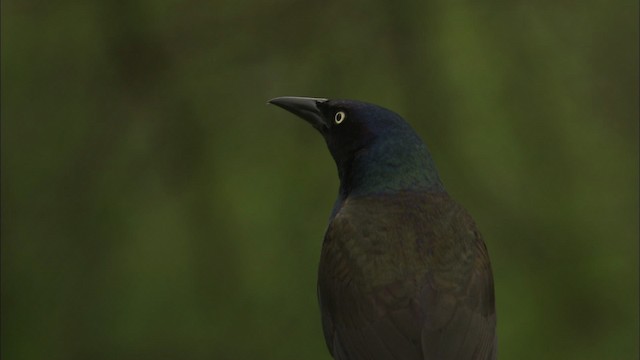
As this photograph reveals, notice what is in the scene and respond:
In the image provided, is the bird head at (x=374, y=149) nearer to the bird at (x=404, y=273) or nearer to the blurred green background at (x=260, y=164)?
the bird at (x=404, y=273)

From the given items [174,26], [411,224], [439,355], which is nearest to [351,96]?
[174,26]

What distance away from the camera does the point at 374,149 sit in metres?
6.13

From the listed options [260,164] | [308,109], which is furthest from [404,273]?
[260,164]

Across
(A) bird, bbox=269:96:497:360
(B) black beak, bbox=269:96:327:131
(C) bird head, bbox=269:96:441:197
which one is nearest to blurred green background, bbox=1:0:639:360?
(B) black beak, bbox=269:96:327:131

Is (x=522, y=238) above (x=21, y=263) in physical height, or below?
below

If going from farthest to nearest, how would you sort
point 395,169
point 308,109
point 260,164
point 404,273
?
point 260,164, point 308,109, point 395,169, point 404,273

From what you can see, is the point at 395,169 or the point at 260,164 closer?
the point at 395,169

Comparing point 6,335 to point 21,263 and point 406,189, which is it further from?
point 406,189

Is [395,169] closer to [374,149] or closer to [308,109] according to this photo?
[374,149]

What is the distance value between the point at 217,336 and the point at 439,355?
4.82 feet

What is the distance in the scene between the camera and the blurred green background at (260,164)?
666cm

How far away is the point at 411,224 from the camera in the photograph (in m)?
5.72

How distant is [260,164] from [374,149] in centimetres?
83

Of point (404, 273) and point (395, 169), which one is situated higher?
point (395, 169)
